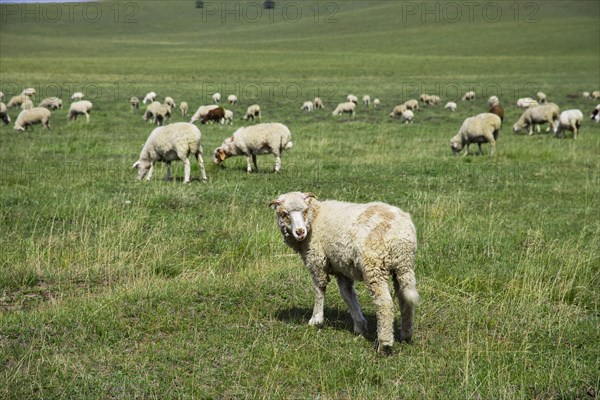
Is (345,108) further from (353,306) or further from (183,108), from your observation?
(353,306)

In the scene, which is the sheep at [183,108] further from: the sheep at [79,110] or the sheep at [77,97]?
the sheep at [77,97]

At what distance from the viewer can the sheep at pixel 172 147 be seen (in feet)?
49.8

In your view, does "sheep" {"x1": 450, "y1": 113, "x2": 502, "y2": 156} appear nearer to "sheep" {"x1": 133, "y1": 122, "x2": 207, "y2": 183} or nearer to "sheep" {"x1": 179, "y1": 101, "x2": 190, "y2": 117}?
"sheep" {"x1": 133, "y1": 122, "x2": 207, "y2": 183}

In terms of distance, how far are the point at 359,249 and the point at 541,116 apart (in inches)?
924

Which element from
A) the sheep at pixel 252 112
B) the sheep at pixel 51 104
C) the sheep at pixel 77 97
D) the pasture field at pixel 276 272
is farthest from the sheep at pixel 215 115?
the sheep at pixel 77 97

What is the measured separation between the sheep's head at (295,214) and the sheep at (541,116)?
898 inches

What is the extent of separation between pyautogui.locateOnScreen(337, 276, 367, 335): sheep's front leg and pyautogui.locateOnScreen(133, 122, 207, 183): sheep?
29.3 ft

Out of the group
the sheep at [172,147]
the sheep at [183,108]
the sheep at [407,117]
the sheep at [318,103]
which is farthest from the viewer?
the sheep at [318,103]

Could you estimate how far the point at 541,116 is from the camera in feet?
88.7

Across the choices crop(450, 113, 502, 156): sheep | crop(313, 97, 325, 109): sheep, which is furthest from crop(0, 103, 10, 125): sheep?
crop(450, 113, 502, 156): sheep

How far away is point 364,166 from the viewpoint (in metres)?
17.4

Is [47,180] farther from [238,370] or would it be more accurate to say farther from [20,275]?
[238,370]

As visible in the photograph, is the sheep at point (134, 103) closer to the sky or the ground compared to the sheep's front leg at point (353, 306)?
closer to the sky

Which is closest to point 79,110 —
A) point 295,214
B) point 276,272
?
point 276,272
